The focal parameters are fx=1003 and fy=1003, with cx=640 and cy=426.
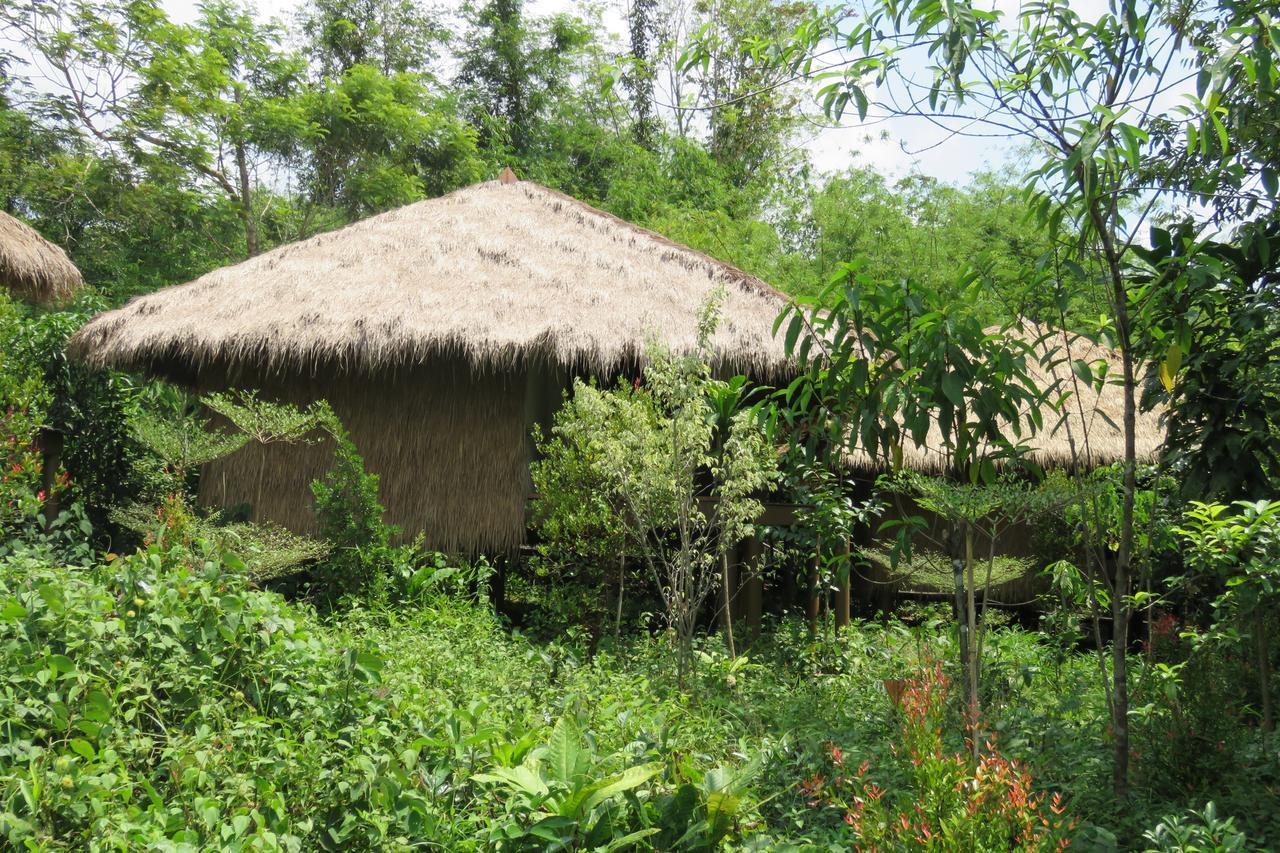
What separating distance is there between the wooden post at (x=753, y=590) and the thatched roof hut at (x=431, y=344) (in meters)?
1.32

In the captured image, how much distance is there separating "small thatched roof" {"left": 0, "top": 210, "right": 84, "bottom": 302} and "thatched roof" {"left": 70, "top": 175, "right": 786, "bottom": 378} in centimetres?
167

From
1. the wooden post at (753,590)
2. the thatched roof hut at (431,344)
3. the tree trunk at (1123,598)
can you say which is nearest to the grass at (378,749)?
the tree trunk at (1123,598)

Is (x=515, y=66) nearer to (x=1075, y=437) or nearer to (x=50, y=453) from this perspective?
(x=50, y=453)

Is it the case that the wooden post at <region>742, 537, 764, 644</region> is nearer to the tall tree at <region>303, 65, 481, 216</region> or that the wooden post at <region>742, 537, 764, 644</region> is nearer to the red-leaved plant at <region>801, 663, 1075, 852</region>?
the red-leaved plant at <region>801, 663, 1075, 852</region>

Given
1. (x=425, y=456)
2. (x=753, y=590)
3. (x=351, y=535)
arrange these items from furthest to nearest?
(x=425, y=456)
(x=753, y=590)
(x=351, y=535)

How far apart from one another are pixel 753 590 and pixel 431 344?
2752 mm

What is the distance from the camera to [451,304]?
7230 mm

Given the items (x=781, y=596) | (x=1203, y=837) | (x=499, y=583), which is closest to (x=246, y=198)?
(x=499, y=583)

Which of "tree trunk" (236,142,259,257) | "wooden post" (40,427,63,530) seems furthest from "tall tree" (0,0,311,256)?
"wooden post" (40,427,63,530)

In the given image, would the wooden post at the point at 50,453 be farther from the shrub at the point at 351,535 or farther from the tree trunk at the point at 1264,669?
the tree trunk at the point at 1264,669

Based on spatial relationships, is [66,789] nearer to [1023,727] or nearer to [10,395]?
[1023,727]

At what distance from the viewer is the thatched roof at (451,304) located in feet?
22.6

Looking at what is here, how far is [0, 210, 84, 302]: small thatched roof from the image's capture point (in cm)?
893

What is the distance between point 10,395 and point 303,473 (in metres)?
1.98
